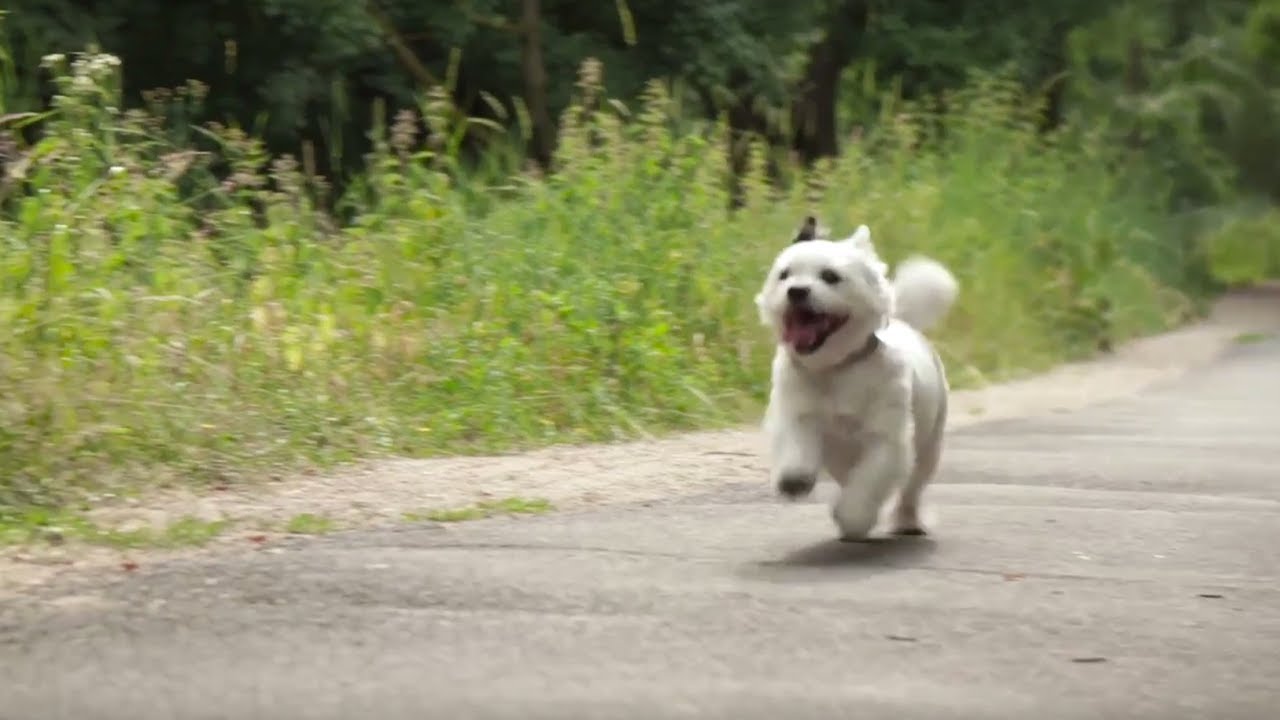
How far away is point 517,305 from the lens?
1091cm

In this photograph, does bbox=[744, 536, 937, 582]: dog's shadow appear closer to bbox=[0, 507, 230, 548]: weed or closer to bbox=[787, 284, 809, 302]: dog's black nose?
bbox=[787, 284, 809, 302]: dog's black nose

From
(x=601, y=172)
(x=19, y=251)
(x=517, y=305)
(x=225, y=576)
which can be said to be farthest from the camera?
(x=601, y=172)

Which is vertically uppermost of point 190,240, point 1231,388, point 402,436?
point 190,240

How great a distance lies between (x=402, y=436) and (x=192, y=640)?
4.00 m

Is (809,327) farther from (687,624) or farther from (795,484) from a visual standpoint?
(687,624)

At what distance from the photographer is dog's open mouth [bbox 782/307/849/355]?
22.2 feet

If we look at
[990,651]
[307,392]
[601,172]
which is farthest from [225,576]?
[601,172]

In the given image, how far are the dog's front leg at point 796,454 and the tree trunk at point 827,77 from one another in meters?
15.0

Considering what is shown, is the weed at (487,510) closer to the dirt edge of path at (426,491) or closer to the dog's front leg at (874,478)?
the dirt edge of path at (426,491)

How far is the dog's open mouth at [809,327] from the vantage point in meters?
6.77

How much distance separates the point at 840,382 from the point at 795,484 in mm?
422

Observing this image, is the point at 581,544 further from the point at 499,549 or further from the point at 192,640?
the point at 192,640

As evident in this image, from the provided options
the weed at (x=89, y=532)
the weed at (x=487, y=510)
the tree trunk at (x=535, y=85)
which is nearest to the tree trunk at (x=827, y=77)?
the tree trunk at (x=535, y=85)

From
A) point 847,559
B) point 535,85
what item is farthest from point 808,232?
point 535,85
